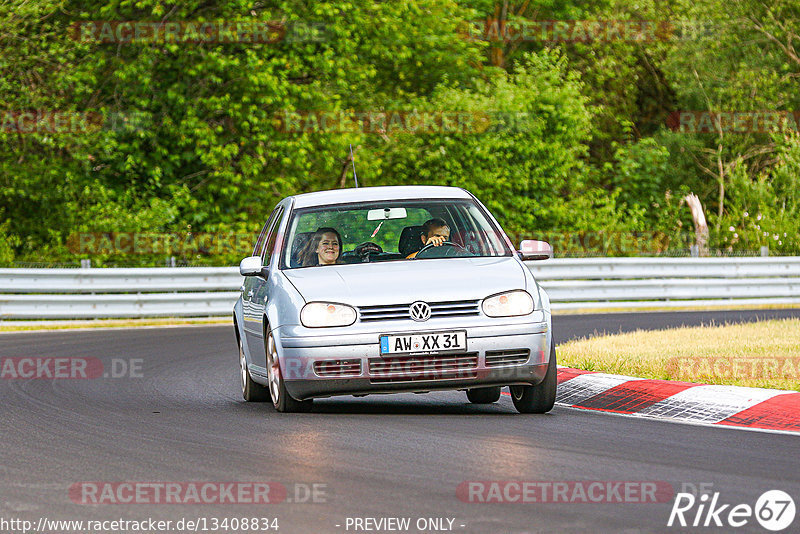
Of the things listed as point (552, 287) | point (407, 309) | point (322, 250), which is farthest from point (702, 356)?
point (552, 287)

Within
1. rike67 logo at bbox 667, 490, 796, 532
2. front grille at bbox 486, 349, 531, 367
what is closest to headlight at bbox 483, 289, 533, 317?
front grille at bbox 486, 349, 531, 367

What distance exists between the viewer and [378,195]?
10.8 meters

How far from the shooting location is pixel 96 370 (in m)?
14.4

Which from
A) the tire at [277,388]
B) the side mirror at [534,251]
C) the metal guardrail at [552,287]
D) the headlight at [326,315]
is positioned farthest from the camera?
the metal guardrail at [552,287]

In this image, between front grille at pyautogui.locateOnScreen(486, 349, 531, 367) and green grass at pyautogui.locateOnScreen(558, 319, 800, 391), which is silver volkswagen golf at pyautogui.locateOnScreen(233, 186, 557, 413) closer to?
front grille at pyautogui.locateOnScreen(486, 349, 531, 367)

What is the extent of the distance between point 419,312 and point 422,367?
14.2 inches

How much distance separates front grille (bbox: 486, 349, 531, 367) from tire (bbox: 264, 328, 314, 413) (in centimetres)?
144

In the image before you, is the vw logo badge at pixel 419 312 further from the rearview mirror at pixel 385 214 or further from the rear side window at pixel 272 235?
the rear side window at pixel 272 235

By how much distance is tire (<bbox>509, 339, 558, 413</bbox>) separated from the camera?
9.62 m

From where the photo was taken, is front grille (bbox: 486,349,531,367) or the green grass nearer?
front grille (bbox: 486,349,531,367)

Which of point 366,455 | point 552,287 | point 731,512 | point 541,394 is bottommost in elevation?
point 552,287

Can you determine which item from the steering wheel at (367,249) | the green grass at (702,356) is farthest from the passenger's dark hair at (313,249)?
the green grass at (702,356)

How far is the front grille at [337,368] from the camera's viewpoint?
925 centimetres

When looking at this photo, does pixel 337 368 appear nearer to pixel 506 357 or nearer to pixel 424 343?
pixel 424 343
